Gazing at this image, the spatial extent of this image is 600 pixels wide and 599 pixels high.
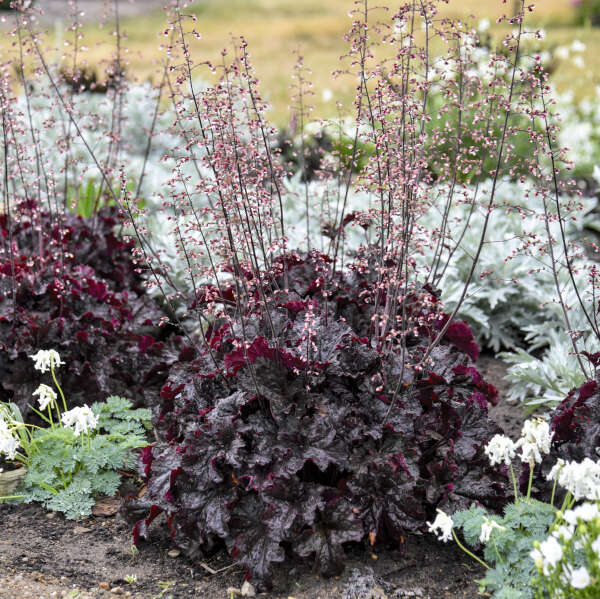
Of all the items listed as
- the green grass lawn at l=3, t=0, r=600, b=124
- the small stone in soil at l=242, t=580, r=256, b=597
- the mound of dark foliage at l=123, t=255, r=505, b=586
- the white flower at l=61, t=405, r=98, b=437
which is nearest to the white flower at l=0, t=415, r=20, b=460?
the white flower at l=61, t=405, r=98, b=437

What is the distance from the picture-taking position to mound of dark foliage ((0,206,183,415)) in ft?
10.8

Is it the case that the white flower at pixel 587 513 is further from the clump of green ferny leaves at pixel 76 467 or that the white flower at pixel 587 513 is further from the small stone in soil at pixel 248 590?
the clump of green ferny leaves at pixel 76 467

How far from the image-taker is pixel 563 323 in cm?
399

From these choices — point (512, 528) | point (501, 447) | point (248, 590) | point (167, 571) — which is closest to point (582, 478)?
point (501, 447)

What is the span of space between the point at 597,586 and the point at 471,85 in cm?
200

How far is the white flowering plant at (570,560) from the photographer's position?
5.88ft

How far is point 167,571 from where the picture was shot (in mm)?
2506

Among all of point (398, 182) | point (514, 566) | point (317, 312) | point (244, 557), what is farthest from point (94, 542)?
point (398, 182)

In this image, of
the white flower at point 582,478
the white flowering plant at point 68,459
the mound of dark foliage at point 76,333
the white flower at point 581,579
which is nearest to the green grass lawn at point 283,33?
the mound of dark foliage at point 76,333

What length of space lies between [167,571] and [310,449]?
2.25 ft

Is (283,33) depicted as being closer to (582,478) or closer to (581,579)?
(582,478)

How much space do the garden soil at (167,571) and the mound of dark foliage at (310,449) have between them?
0.08 meters

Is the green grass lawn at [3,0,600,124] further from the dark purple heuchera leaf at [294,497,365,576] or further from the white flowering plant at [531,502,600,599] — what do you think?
the white flowering plant at [531,502,600,599]

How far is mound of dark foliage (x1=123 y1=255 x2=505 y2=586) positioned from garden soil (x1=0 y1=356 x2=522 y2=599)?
8 cm
